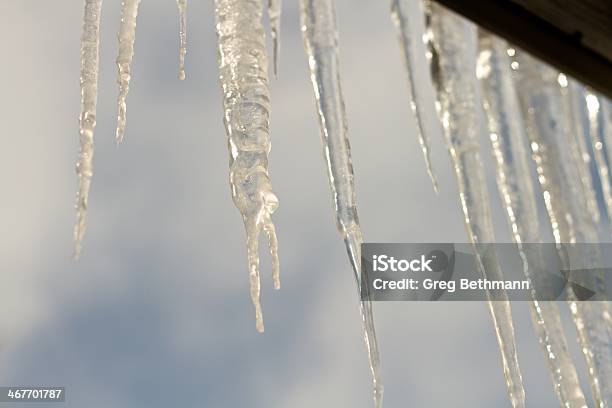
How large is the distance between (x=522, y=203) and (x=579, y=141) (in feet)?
0.66

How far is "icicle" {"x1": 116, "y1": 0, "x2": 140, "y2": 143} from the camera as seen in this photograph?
89.4 inches

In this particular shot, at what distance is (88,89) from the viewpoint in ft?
7.79

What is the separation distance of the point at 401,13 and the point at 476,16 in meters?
→ 0.42

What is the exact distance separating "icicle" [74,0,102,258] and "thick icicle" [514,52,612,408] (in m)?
1.31

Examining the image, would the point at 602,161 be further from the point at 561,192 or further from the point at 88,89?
the point at 88,89

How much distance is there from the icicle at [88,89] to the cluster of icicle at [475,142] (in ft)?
0.42

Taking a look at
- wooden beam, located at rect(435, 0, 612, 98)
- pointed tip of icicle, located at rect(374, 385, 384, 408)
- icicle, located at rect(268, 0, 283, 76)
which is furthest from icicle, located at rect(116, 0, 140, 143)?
wooden beam, located at rect(435, 0, 612, 98)

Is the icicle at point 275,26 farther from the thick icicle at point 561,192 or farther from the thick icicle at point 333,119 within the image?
the thick icicle at point 561,192

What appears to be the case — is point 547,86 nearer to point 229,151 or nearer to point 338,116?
point 338,116

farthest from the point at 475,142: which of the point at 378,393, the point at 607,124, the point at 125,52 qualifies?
the point at 125,52

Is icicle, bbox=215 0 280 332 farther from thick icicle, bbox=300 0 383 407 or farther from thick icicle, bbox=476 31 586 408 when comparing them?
thick icicle, bbox=476 31 586 408

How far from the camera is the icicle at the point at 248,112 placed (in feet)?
6.06

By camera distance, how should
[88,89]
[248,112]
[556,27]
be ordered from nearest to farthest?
→ [556,27]
[248,112]
[88,89]

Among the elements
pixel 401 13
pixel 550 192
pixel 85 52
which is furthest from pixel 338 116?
pixel 85 52
